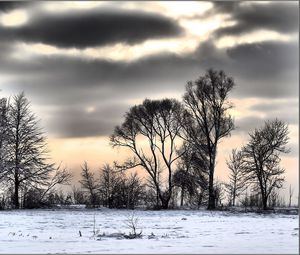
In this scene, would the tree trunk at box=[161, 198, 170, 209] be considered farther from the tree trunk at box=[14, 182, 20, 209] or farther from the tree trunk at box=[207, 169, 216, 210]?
the tree trunk at box=[14, 182, 20, 209]

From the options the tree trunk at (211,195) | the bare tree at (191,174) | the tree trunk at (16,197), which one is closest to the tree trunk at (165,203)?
the bare tree at (191,174)

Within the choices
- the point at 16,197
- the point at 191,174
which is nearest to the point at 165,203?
the point at 191,174

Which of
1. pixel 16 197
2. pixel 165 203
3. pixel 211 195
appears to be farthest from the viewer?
pixel 165 203

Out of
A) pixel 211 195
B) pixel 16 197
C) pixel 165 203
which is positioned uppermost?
pixel 211 195

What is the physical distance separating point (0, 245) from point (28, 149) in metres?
33.6

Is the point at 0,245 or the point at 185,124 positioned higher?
the point at 185,124

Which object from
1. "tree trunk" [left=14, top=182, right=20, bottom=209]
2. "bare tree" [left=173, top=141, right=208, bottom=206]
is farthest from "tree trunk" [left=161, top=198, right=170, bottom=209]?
"tree trunk" [left=14, top=182, right=20, bottom=209]

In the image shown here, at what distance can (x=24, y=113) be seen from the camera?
5275 cm

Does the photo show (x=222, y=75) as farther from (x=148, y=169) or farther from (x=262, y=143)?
(x=148, y=169)

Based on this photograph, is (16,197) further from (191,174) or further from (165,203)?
(191,174)

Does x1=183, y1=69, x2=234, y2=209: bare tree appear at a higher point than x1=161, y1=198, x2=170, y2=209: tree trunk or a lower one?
higher

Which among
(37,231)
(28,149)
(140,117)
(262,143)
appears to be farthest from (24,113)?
(37,231)

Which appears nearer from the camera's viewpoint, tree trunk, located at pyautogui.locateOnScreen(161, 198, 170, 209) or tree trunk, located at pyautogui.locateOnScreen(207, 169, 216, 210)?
tree trunk, located at pyautogui.locateOnScreen(207, 169, 216, 210)

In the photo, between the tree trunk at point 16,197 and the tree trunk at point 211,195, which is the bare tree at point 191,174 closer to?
the tree trunk at point 211,195
